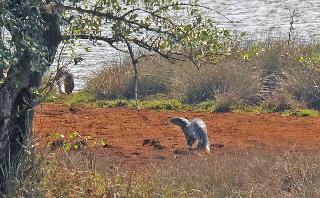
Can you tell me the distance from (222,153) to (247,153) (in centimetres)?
52

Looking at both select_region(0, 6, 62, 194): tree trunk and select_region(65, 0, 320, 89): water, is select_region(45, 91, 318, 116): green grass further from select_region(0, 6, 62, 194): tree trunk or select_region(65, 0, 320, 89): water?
select_region(0, 6, 62, 194): tree trunk

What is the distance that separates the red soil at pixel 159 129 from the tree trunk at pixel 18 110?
206cm

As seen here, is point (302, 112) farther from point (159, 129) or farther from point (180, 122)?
point (180, 122)

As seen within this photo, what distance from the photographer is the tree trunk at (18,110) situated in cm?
779

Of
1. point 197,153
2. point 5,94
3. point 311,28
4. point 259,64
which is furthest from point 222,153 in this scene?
point 311,28

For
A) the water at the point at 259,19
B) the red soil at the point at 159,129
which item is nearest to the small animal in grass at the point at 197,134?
the red soil at the point at 159,129

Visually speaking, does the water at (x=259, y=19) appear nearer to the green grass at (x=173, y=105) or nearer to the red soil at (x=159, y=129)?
the green grass at (x=173, y=105)

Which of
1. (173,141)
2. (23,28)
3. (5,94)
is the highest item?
(23,28)

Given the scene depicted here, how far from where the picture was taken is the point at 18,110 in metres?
8.06

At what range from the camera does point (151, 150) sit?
11.0 meters

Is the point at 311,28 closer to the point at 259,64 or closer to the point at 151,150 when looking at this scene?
the point at 259,64

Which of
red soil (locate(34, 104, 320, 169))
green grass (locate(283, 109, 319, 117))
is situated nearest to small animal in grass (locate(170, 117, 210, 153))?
red soil (locate(34, 104, 320, 169))

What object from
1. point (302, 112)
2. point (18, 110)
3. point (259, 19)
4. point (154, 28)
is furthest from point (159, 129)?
point (259, 19)

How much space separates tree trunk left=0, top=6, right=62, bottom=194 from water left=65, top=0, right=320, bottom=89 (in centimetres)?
1051
